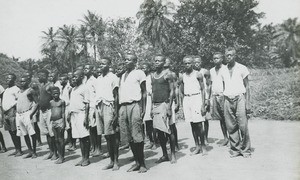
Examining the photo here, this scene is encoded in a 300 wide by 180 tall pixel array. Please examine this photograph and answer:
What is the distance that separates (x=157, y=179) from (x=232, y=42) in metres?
31.4

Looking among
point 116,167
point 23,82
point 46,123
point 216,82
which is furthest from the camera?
point 23,82

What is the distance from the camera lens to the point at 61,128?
6684 millimetres

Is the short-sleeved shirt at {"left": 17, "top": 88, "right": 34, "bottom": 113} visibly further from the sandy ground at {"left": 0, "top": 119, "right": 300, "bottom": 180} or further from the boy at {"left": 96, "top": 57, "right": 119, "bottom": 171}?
the boy at {"left": 96, "top": 57, "right": 119, "bottom": 171}

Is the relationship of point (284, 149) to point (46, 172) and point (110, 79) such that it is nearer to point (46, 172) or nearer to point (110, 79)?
point (110, 79)

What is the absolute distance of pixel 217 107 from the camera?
24.2ft

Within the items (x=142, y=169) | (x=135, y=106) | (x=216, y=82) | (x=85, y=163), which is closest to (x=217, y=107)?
(x=216, y=82)

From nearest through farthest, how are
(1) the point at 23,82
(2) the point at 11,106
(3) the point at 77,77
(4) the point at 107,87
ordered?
1. (4) the point at 107,87
2. (3) the point at 77,77
3. (1) the point at 23,82
4. (2) the point at 11,106

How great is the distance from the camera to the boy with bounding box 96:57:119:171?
19.1 feet

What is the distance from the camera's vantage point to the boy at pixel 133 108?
5516 mm

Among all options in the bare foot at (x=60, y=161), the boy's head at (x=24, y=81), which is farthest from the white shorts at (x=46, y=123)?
the boy's head at (x=24, y=81)

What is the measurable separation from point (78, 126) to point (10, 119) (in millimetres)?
2547

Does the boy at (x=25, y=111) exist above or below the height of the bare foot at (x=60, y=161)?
above

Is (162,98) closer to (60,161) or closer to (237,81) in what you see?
(237,81)

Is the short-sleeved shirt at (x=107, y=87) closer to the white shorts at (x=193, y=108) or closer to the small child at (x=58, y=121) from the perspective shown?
the small child at (x=58, y=121)
